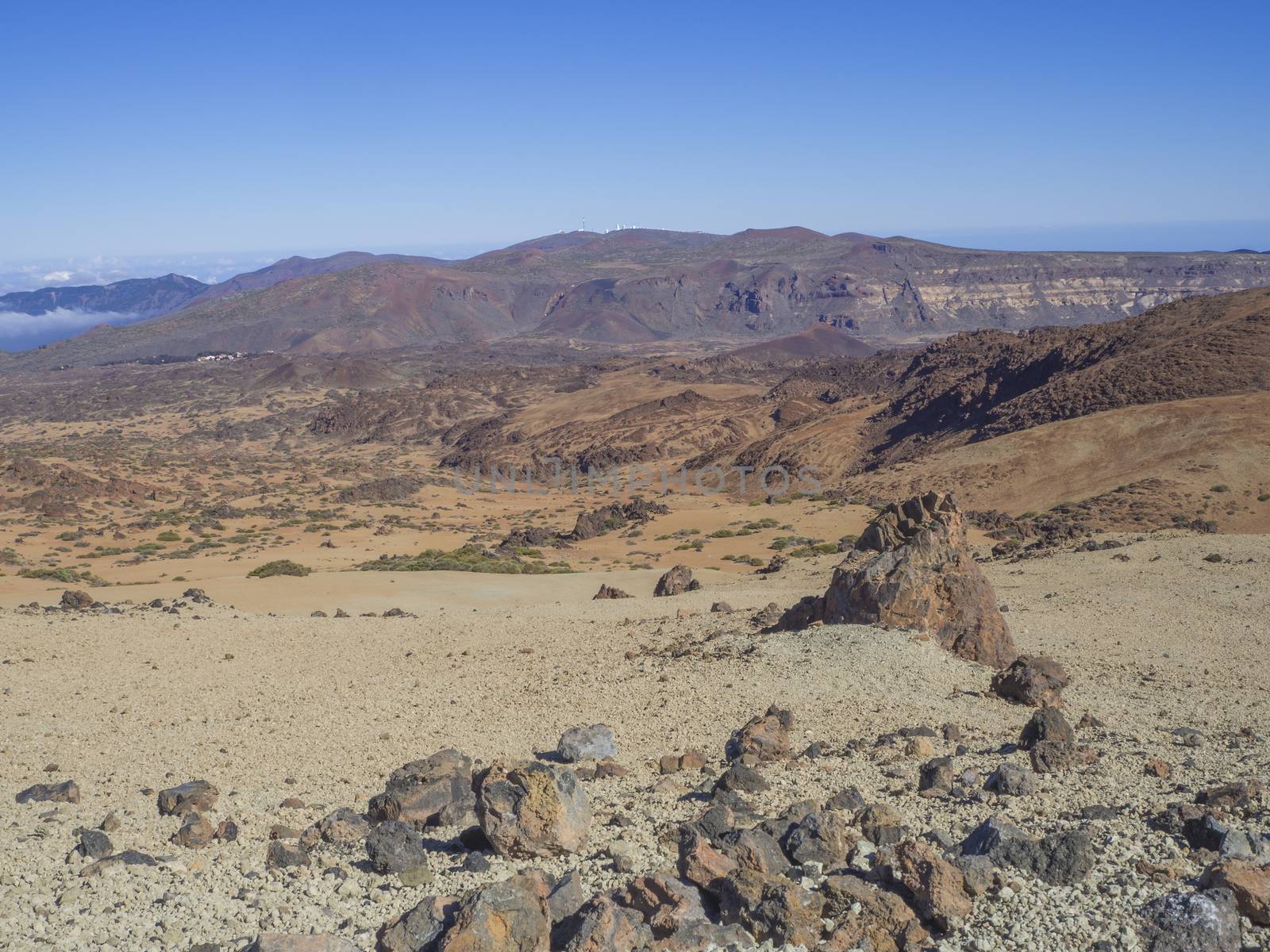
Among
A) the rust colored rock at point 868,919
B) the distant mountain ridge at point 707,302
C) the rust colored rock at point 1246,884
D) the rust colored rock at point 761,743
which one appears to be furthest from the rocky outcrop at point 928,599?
the distant mountain ridge at point 707,302

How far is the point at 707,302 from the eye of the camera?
553 ft

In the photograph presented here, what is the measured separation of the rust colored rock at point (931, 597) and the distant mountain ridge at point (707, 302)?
134944mm

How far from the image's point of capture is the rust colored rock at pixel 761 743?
9.72 meters

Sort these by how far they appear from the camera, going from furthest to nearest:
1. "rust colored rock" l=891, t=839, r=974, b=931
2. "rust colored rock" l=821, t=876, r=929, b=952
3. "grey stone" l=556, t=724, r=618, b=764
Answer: "grey stone" l=556, t=724, r=618, b=764 < "rust colored rock" l=891, t=839, r=974, b=931 < "rust colored rock" l=821, t=876, r=929, b=952

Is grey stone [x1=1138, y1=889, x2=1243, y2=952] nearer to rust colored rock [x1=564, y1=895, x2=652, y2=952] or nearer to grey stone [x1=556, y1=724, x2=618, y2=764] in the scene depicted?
rust colored rock [x1=564, y1=895, x2=652, y2=952]

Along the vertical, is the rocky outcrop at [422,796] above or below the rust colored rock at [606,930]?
below

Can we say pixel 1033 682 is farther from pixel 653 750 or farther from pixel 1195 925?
pixel 1195 925

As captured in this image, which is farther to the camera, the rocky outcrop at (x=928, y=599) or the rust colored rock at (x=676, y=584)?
the rust colored rock at (x=676, y=584)

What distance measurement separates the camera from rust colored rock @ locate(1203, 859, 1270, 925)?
5.91 m

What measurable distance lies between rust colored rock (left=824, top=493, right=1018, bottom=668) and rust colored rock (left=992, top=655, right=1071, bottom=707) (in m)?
1.21

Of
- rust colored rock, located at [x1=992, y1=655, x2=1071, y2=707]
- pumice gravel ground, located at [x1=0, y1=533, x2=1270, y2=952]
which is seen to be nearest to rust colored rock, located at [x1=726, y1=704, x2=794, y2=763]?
pumice gravel ground, located at [x1=0, y1=533, x2=1270, y2=952]

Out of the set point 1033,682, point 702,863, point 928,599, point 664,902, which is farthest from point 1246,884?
point 928,599
